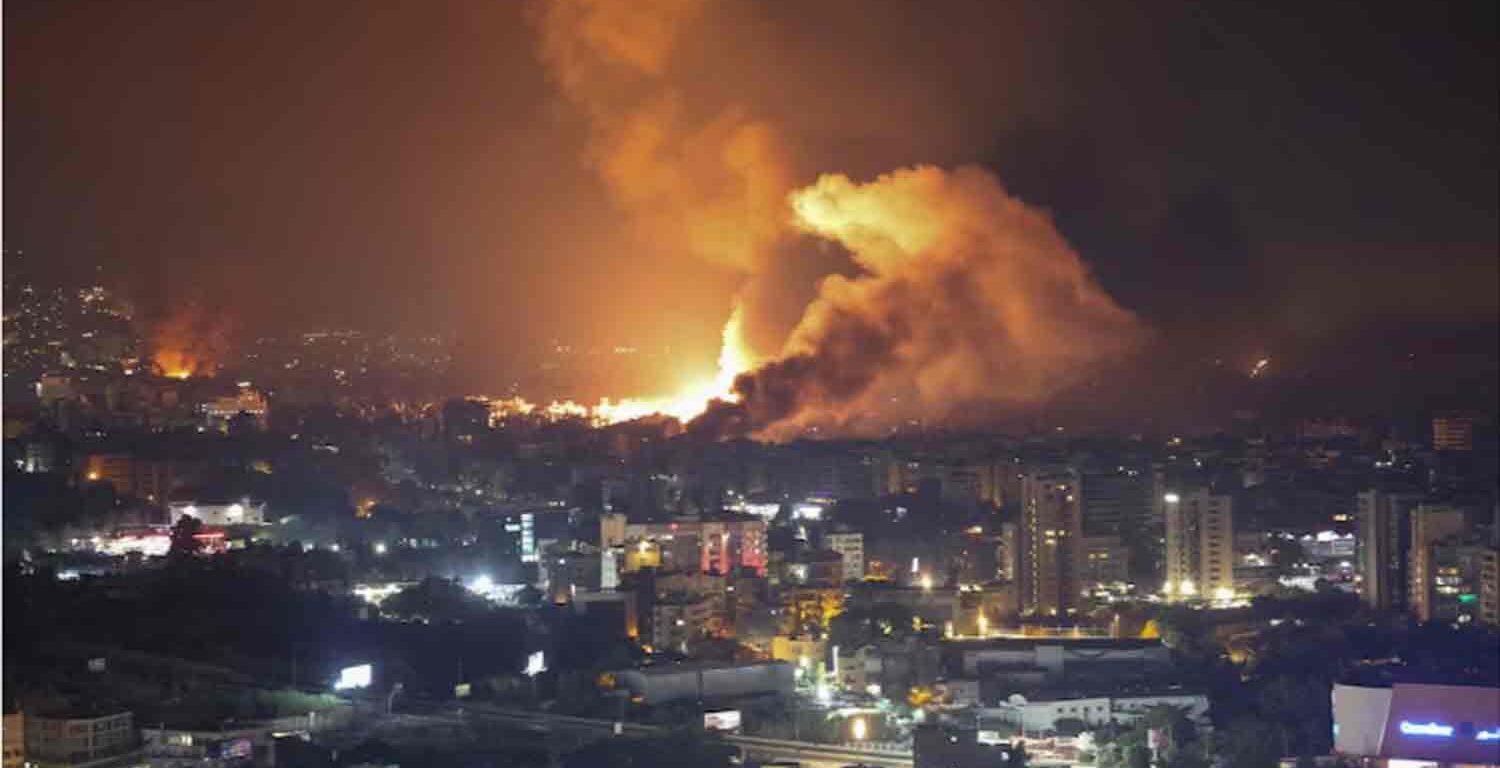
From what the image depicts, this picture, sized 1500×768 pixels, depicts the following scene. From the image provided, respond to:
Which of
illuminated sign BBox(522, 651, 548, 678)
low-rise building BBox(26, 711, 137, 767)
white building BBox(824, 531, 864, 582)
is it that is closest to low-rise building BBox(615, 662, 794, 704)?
illuminated sign BBox(522, 651, 548, 678)

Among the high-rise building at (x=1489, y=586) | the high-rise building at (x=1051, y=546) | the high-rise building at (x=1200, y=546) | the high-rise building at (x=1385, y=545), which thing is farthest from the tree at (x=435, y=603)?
the high-rise building at (x=1489, y=586)

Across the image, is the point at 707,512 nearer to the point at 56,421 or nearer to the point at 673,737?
the point at 56,421

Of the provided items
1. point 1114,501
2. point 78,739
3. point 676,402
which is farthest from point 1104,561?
point 78,739

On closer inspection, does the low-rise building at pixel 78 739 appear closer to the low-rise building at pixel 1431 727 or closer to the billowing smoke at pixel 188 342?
the low-rise building at pixel 1431 727

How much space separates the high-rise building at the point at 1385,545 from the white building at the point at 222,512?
3816 millimetres

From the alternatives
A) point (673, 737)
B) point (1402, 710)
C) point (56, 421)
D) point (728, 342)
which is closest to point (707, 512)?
point (728, 342)

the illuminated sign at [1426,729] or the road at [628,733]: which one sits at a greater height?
the illuminated sign at [1426,729]

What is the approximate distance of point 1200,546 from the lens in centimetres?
901

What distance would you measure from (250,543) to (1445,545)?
4.07 metres

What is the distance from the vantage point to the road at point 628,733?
5.32m

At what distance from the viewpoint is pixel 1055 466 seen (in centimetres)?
992

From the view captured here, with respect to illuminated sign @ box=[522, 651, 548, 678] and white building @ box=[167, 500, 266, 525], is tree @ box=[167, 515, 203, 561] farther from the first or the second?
illuminated sign @ box=[522, 651, 548, 678]

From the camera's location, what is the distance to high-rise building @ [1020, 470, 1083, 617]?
8.25 m

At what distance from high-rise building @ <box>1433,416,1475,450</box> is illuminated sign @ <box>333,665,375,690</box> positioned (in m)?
6.20
